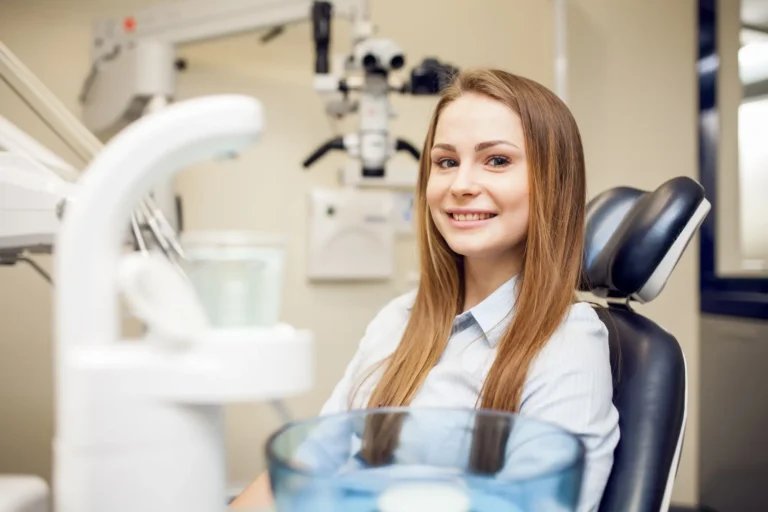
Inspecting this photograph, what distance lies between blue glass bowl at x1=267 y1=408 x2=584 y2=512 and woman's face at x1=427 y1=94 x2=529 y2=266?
1.57 ft

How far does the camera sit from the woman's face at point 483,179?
88cm

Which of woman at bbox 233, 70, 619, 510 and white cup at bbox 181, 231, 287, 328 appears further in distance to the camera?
woman at bbox 233, 70, 619, 510

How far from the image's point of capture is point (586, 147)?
2.04 m

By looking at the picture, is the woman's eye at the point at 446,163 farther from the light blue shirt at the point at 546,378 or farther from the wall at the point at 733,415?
the wall at the point at 733,415

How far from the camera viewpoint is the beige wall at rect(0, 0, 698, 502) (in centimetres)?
169

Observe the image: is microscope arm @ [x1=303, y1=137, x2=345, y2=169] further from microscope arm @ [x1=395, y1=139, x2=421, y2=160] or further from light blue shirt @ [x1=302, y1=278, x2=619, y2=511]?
light blue shirt @ [x1=302, y1=278, x2=619, y2=511]

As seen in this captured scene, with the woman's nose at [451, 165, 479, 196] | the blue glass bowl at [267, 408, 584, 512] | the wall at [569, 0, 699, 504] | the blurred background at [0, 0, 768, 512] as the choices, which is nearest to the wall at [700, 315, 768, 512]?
the blurred background at [0, 0, 768, 512]

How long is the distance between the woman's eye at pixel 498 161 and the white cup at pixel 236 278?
1.85 feet

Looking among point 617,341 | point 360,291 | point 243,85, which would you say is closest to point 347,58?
point 243,85

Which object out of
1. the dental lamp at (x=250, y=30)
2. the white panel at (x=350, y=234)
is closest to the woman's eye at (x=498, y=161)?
the dental lamp at (x=250, y=30)

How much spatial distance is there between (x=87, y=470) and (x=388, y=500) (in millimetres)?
179

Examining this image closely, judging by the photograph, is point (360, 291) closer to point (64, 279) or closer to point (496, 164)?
point (496, 164)

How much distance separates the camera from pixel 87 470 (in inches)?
14.4

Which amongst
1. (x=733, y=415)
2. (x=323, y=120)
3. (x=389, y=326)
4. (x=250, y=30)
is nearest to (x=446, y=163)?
(x=389, y=326)
